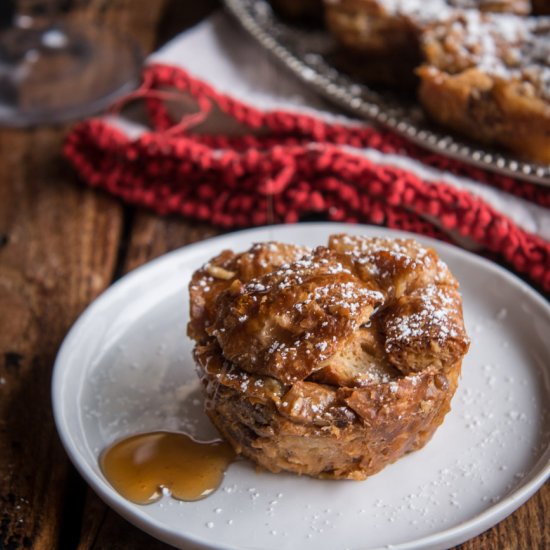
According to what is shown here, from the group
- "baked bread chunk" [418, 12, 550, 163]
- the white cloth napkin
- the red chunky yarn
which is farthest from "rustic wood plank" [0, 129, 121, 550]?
"baked bread chunk" [418, 12, 550, 163]

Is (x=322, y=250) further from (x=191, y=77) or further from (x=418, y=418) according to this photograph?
(x=191, y=77)

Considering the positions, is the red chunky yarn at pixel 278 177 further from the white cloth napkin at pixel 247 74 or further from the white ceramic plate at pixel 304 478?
the white ceramic plate at pixel 304 478

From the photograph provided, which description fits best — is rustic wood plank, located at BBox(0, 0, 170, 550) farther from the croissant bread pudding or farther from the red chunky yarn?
the croissant bread pudding

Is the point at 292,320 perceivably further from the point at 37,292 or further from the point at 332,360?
the point at 37,292

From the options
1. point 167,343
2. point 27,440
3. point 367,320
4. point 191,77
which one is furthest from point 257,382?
point 191,77

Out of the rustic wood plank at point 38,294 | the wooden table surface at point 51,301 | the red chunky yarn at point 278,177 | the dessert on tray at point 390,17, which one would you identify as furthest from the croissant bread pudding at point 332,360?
the dessert on tray at point 390,17

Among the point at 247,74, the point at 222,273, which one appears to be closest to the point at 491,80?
the point at 247,74
